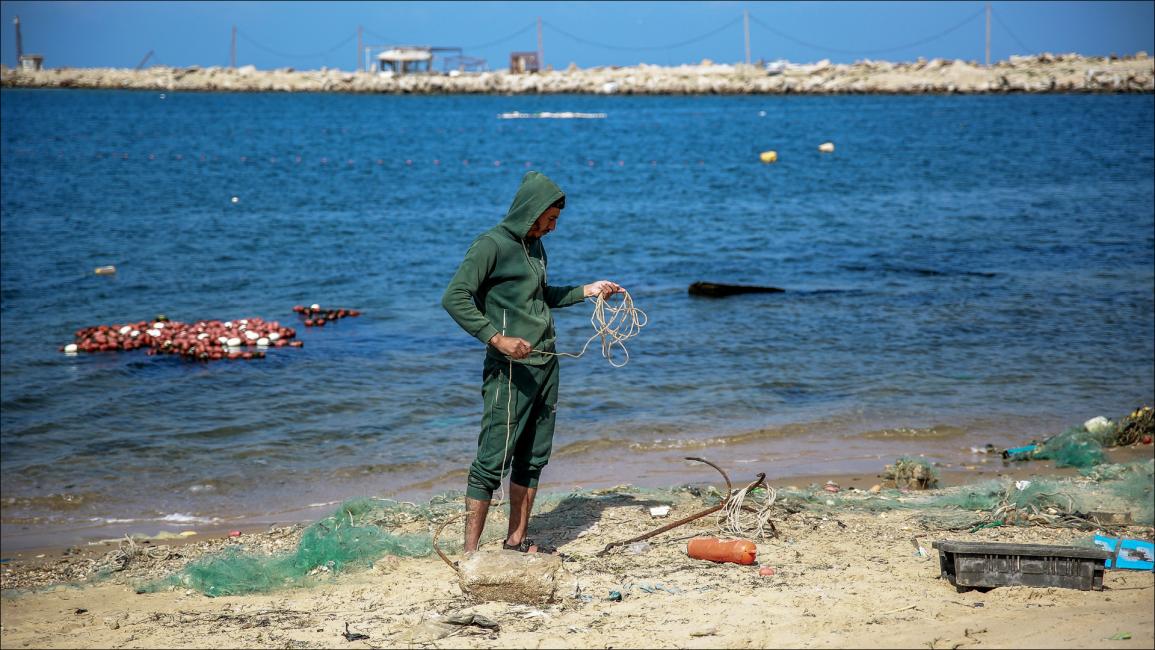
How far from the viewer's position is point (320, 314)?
15.3 m

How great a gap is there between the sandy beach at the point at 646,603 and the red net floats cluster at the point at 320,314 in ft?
27.0

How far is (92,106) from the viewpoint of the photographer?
291ft

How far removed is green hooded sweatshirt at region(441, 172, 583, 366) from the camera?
510 cm

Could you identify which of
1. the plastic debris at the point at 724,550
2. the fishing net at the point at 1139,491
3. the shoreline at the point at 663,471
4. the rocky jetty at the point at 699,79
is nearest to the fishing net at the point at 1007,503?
the fishing net at the point at 1139,491

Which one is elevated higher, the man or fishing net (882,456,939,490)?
the man

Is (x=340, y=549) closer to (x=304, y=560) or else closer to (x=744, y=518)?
(x=304, y=560)

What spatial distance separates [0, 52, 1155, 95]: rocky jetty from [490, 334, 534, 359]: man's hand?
313 ft

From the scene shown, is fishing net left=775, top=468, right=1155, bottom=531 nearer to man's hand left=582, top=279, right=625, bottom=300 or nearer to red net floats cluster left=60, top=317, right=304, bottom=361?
man's hand left=582, top=279, right=625, bottom=300

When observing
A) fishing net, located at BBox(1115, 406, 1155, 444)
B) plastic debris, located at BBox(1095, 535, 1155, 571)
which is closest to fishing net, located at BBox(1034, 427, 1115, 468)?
fishing net, located at BBox(1115, 406, 1155, 444)

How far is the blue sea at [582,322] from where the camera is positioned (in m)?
9.34

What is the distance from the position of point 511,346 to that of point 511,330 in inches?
9.1

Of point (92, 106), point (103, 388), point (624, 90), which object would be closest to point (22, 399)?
point (103, 388)

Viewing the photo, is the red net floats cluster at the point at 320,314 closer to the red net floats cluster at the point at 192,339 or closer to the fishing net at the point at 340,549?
the red net floats cluster at the point at 192,339

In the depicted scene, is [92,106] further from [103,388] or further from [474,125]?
[103,388]
